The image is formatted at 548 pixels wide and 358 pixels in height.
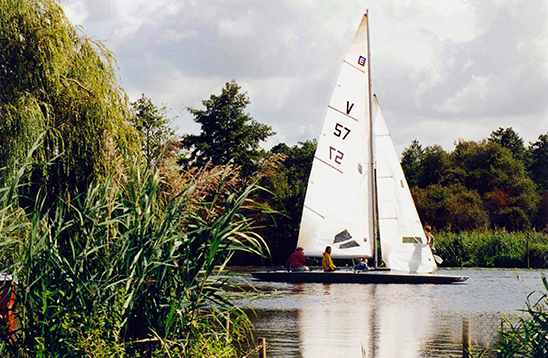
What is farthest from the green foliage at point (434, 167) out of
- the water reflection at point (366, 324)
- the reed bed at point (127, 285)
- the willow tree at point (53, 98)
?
the reed bed at point (127, 285)

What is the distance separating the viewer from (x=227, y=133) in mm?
50312

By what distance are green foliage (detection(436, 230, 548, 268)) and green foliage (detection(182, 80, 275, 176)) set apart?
18.6 meters

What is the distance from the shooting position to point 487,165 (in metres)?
55.5

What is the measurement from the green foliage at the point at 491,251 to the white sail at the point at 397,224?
9.44 metres

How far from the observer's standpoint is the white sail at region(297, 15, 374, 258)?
24859mm

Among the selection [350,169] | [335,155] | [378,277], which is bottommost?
[378,277]

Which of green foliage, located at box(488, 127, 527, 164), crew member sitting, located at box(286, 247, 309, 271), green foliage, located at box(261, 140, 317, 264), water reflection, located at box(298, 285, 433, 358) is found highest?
green foliage, located at box(488, 127, 527, 164)

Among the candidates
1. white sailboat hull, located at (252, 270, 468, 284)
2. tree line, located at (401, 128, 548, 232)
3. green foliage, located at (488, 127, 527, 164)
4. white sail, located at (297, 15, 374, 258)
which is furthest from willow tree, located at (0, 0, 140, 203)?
green foliage, located at (488, 127, 527, 164)

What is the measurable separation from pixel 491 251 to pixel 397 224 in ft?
34.4

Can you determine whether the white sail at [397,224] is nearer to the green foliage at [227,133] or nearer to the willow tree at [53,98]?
the willow tree at [53,98]

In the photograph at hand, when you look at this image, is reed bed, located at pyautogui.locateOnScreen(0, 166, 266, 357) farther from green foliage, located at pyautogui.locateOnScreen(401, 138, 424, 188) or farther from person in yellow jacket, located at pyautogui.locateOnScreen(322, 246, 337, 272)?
green foliage, located at pyautogui.locateOnScreen(401, 138, 424, 188)

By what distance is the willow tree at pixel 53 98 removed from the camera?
14328 mm

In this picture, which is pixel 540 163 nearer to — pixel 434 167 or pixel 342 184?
pixel 434 167

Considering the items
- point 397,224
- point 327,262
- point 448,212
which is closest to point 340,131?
point 397,224
